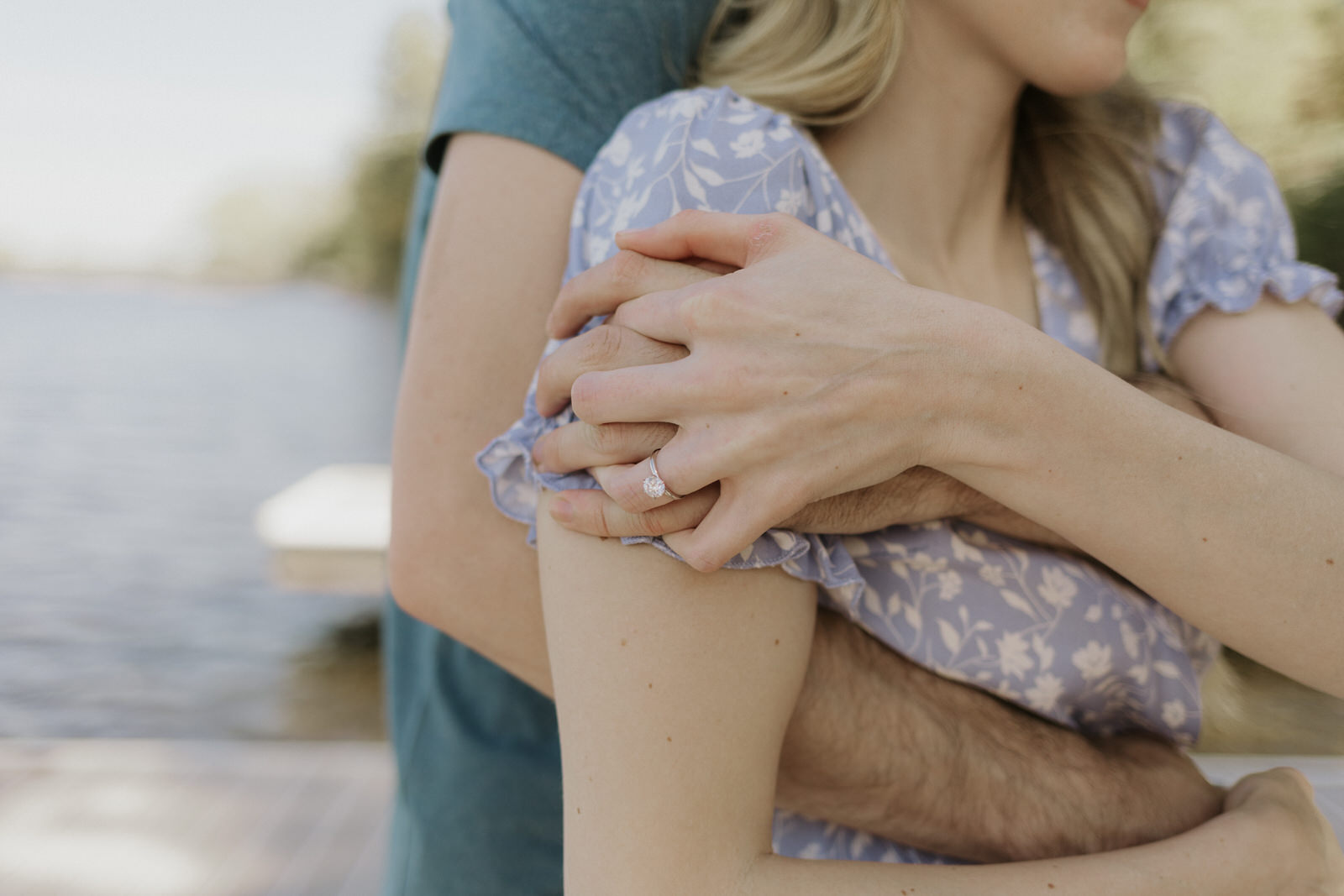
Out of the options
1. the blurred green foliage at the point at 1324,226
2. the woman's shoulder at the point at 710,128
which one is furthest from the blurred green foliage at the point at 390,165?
the woman's shoulder at the point at 710,128

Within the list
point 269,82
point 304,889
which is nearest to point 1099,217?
point 304,889

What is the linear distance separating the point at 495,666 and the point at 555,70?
30.6 inches

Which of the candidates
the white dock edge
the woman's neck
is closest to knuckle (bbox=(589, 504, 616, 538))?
the woman's neck

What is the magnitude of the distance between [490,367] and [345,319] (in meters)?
20.7

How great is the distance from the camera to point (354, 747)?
455cm

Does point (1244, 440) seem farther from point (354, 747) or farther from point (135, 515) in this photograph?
point (135, 515)

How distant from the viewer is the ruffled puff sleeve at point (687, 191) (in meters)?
0.92

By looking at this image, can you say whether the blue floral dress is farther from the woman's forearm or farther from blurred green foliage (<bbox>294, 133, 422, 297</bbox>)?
blurred green foliage (<bbox>294, 133, 422, 297</bbox>)

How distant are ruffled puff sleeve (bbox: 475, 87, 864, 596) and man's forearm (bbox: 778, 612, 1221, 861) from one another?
5.6 inches

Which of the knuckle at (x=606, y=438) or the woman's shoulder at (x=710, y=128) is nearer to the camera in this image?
the knuckle at (x=606, y=438)

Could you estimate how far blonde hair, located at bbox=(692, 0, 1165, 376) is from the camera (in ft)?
3.88

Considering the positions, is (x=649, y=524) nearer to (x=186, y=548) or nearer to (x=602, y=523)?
(x=602, y=523)

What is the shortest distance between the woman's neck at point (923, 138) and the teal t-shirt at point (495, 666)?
0.27m

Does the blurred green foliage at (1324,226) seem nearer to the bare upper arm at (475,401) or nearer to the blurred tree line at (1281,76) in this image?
the blurred tree line at (1281,76)
